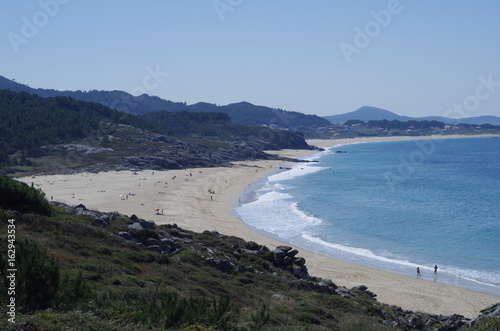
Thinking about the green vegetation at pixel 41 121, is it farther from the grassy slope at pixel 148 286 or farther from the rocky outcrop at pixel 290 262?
the rocky outcrop at pixel 290 262

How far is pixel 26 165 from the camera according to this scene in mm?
67562

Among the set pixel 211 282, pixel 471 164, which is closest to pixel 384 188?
pixel 471 164

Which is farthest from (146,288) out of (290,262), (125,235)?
(290,262)

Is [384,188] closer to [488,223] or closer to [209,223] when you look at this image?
[488,223]

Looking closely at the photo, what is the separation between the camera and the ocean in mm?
29609

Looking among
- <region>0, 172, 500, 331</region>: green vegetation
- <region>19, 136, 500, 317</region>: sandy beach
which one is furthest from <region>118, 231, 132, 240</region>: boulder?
<region>19, 136, 500, 317</region>: sandy beach

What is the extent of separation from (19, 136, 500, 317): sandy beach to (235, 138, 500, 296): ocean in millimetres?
1662

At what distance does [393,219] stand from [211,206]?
1877 centimetres

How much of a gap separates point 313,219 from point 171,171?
39634mm

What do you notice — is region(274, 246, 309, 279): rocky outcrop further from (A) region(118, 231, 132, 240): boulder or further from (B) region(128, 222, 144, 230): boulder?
(A) region(118, 231, 132, 240): boulder

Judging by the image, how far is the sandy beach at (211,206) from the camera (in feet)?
77.0

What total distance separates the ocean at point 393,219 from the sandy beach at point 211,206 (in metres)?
1.66

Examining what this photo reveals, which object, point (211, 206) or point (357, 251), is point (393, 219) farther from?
point (211, 206)

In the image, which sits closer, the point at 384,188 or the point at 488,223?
the point at 488,223
